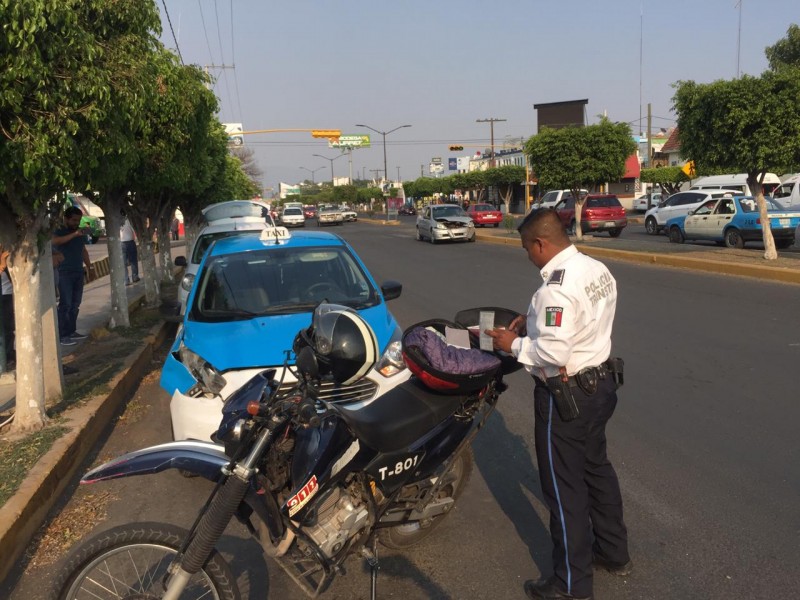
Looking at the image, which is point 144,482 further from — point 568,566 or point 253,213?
point 253,213

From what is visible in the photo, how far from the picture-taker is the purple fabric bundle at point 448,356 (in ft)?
9.38

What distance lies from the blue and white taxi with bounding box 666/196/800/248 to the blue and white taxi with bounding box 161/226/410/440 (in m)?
14.0

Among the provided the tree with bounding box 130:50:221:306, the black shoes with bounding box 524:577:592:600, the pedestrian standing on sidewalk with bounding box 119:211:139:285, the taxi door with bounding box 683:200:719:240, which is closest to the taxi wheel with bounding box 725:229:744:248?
the taxi door with bounding box 683:200:719:240

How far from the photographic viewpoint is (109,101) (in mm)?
5078

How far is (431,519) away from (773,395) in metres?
3.98

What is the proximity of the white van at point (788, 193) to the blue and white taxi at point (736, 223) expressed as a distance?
72.2 inches

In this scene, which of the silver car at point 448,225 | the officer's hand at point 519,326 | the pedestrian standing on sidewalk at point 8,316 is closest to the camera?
the officer's hand at point 519,326

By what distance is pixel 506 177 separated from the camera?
57875 mm

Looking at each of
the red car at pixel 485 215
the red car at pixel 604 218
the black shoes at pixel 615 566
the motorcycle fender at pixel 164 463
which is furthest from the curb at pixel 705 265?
the red car at pixel 485 215

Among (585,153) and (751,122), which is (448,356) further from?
(585,153)

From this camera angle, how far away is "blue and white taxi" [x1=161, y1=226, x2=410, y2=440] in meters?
4.31

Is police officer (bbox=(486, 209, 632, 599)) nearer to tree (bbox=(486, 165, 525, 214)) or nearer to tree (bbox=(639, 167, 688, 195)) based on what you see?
tree (bbox=(639, 167, 688, 195))

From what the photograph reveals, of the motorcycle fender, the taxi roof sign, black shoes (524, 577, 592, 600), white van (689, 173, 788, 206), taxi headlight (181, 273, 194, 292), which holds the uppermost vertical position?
white van (689, 173, 788, 206)

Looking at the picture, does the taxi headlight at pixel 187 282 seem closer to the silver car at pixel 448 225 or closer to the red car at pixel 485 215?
the silver car at pixel 448 225
